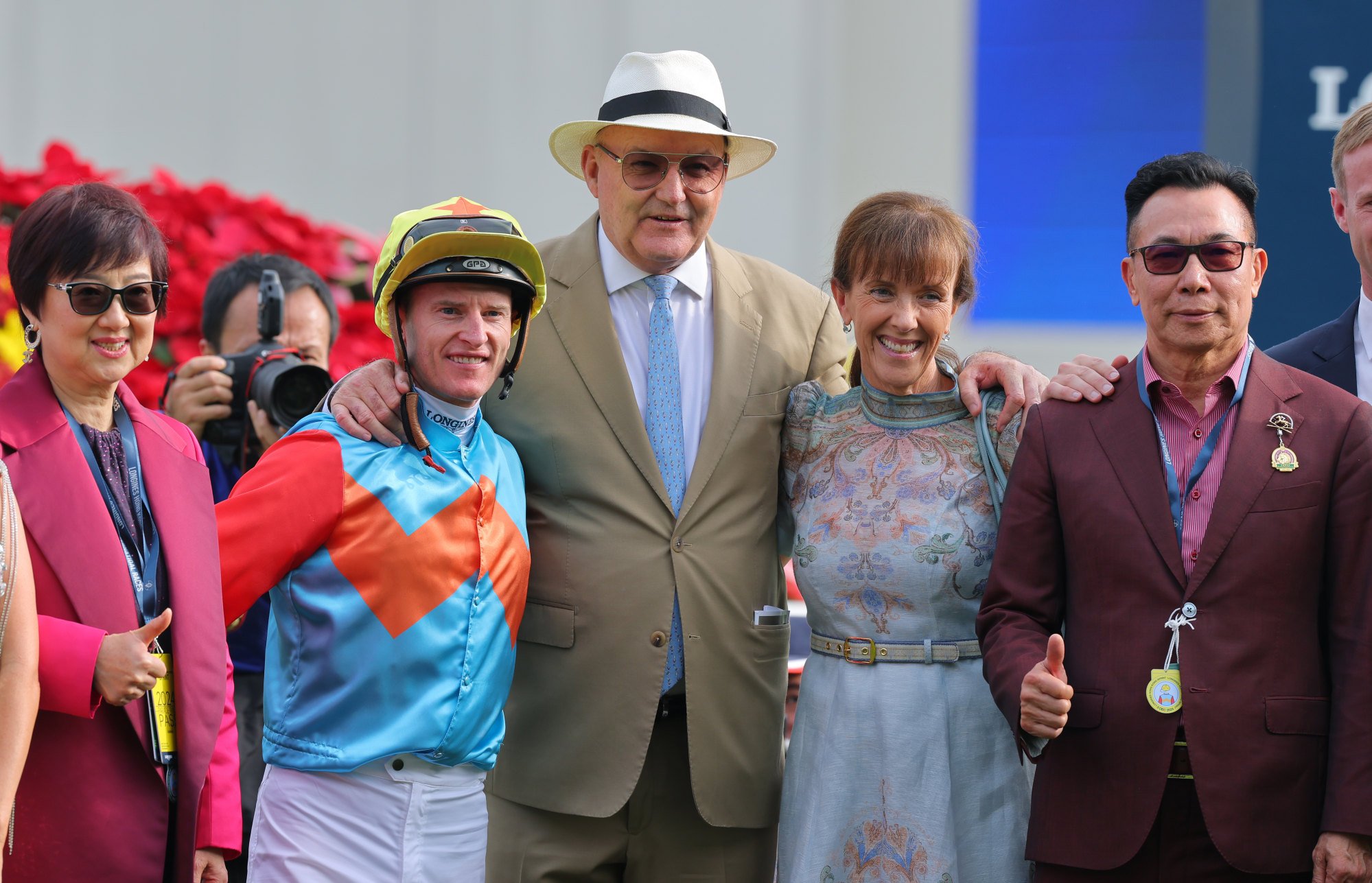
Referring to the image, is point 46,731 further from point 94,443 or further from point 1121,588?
point 1121,588

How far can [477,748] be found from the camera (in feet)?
8.28

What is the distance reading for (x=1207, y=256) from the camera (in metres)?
2.54

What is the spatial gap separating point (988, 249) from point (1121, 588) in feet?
12.2

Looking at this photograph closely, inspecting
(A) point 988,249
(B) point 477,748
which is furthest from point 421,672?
(A) point 988,249

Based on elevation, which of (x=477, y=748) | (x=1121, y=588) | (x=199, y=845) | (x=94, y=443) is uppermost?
(x=94, y=443)

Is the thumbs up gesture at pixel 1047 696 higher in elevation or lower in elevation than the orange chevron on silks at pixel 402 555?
lower

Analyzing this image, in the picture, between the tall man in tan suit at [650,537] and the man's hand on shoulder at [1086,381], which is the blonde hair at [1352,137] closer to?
the man's hand on shoulder at [1086,381]

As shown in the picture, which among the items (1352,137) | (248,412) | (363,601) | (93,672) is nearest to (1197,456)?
(1352,137)

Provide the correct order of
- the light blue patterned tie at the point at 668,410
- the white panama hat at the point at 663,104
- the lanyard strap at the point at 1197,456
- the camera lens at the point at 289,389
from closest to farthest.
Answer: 1. the lanyard strap at the point at 1197,456
2. the light blue patterned tie at the point at 668,410
3. the white panama hat at the point at 663,104
4. the camera lens at the point at 289,389

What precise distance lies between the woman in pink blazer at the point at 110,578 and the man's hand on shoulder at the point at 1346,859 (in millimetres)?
1869

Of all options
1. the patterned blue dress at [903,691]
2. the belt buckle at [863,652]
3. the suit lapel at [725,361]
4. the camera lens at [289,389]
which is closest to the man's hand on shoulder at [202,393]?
the camera lens at [289,389]

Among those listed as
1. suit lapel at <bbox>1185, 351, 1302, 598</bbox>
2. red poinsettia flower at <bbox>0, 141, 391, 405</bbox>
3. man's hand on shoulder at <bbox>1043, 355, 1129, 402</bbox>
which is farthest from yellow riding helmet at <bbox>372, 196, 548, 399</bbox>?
red poinsettia flower at <bbox>0, 141, 391, 405</bbox>

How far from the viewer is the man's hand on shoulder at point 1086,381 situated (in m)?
2.67

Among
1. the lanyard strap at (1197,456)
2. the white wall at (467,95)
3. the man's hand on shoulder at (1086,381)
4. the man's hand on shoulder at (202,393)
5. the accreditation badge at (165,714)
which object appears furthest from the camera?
the white wall at (467,95)
